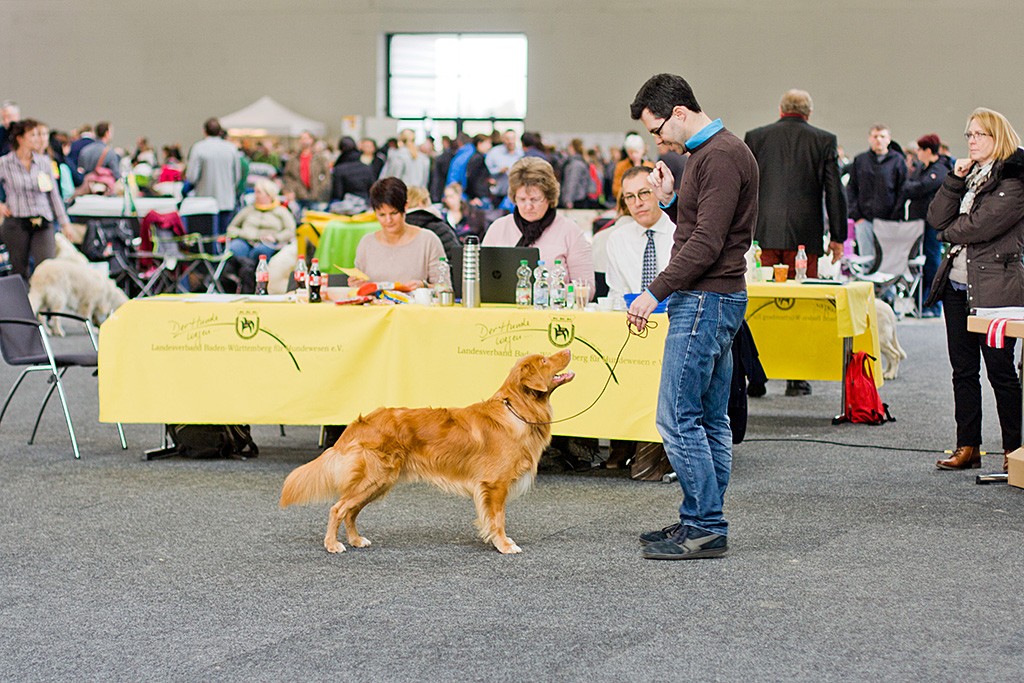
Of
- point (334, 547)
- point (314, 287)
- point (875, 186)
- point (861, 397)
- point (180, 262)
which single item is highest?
point (875, 186)

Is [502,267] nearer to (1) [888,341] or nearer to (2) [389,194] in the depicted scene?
(2) [389,194]

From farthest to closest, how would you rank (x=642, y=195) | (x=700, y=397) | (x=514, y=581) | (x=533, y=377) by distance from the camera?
(x=642, y=195), (x=533, y=377), (x=700, y=397), (x=514, y=581)

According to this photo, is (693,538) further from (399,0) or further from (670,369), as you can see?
(399,0)

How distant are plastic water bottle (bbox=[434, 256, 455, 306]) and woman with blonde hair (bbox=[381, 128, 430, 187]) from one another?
8.72 metres

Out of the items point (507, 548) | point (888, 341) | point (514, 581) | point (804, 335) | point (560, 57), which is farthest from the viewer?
point (560, 57)

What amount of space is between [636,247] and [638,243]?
0.02m

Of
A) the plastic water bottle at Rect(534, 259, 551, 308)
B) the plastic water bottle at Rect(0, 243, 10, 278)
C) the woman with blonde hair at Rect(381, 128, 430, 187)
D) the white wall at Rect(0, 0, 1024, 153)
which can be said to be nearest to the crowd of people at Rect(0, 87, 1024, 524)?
the plastic water bottle at Rect(534, 259, 551, 308)

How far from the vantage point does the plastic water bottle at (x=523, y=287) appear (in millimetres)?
5062

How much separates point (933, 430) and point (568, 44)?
1457 centimetres

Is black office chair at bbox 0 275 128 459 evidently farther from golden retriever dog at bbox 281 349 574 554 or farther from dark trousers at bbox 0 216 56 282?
dark trousers at bbox 0 216 56 282

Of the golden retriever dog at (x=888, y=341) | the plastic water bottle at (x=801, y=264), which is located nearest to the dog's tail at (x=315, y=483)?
the plastic water bottle at (x=801, y=264)

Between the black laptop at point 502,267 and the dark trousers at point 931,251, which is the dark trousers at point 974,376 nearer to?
the black laptop at point 502,267

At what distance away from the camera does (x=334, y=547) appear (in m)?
3.91

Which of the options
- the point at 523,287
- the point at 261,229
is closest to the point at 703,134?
the point at 523,287
